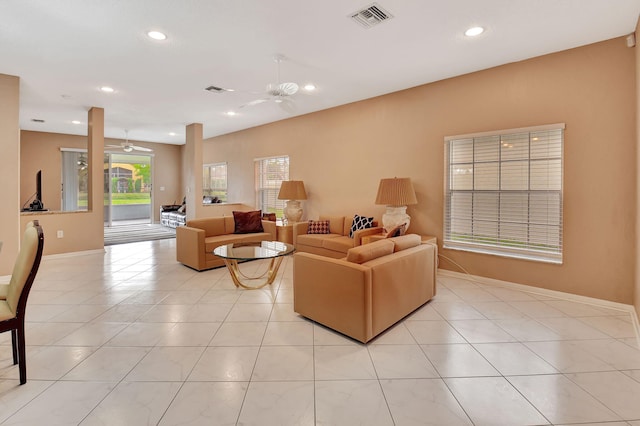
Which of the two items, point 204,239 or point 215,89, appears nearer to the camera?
point 204,239

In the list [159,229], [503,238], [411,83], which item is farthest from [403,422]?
[159,229]

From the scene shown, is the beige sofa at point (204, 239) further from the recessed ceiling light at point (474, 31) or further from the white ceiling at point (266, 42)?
the recessed ceiling light at point (474, 31)

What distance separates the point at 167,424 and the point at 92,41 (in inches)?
147

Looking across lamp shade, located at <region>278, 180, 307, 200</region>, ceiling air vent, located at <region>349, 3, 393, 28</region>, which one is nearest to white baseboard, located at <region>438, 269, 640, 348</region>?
lamp shade, located at <region>278, 180, 307, 200</region>

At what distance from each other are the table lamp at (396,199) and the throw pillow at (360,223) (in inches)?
15.5

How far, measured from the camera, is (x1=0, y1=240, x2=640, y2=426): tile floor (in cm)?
174

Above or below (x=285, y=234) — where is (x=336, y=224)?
above

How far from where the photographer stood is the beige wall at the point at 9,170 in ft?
13.9

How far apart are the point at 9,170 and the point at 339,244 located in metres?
4.67

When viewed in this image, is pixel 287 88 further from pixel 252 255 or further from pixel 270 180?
pixel 270 180

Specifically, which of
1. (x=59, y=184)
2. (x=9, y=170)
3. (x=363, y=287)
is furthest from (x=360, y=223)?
(x=59, y=184)

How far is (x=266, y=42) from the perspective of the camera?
133 inches

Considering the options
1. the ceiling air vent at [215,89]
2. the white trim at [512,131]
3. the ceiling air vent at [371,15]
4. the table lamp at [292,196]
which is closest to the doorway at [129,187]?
the table lamp at [292,196]

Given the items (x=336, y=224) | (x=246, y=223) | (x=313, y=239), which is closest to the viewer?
(x=313, y=239)
